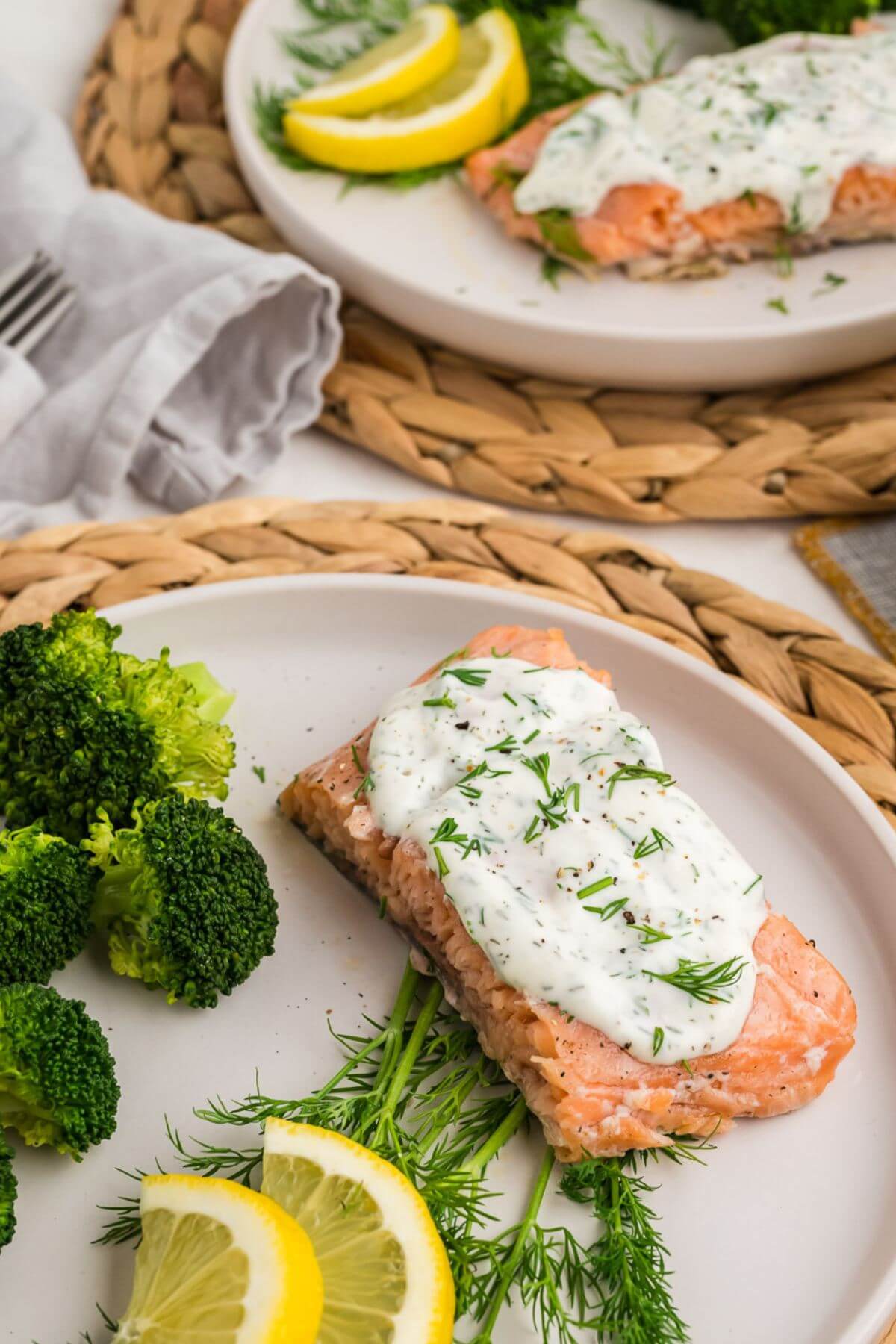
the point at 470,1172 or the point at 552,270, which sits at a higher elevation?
the point at 552,270

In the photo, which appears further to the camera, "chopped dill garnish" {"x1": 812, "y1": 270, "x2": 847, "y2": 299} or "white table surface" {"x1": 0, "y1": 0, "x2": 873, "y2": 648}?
"chopped dill garnish" {"x1": 812, "y1": 270, "x2": 847, "y2": 299}

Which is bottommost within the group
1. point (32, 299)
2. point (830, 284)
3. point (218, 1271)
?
point (218, 1271)

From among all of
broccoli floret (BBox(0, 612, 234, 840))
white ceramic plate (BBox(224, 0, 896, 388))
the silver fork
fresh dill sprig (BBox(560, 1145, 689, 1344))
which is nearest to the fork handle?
the silver fork

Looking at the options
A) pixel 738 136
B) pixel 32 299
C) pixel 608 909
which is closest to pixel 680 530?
pixel 738 136

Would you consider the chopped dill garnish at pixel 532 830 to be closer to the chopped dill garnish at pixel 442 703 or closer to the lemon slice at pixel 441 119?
the chopped dill garnish at pixel 442 703

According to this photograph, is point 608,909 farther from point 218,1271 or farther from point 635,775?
point 218,1271

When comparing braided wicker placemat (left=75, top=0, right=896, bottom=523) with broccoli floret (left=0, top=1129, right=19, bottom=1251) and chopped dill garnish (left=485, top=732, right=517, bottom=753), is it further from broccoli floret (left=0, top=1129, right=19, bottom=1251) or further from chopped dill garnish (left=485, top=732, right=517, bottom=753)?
broccoli floret (left=0, top=1129, right=19, bottom=1251)
